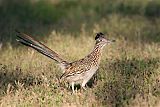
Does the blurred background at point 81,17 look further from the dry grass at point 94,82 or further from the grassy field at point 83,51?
the dry grass at point 94,82

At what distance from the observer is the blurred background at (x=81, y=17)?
15.2 m

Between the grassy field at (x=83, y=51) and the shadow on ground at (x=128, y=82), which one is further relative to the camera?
the grassy field at (x=83, y=51)

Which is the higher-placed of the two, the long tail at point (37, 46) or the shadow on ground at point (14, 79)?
the long tail at point (37, 46)

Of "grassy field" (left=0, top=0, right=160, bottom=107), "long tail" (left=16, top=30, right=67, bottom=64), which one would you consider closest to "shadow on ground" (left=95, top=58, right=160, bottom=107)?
"grassy field" (left=0, top=0, right=160, bottom=107)

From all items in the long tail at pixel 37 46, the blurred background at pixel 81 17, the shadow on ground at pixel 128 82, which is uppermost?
the blurred background at pixel 81 17

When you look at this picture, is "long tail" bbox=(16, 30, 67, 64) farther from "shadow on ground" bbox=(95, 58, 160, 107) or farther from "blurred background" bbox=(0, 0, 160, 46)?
"blurred background" bbox=(0, 0, 160, 46)

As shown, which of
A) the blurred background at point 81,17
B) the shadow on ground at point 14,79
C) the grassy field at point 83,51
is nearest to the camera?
the grassy field at point 83,51

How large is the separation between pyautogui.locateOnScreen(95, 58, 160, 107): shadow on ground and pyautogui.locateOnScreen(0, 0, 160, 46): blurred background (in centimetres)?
331

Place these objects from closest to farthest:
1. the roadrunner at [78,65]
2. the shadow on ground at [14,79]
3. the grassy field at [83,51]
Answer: the grassy field at [83,51]
the roadrunner at [78,65]
the shadow on ground at [14,79]

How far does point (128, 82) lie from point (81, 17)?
866 centimetres

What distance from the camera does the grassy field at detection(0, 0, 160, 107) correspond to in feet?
28.8

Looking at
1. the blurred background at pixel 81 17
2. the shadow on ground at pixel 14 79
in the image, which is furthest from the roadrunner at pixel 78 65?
the blurred background at pixel 81 17

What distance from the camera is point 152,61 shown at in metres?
10.5

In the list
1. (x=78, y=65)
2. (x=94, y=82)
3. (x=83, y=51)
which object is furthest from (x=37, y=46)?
(x=83, y=51)
